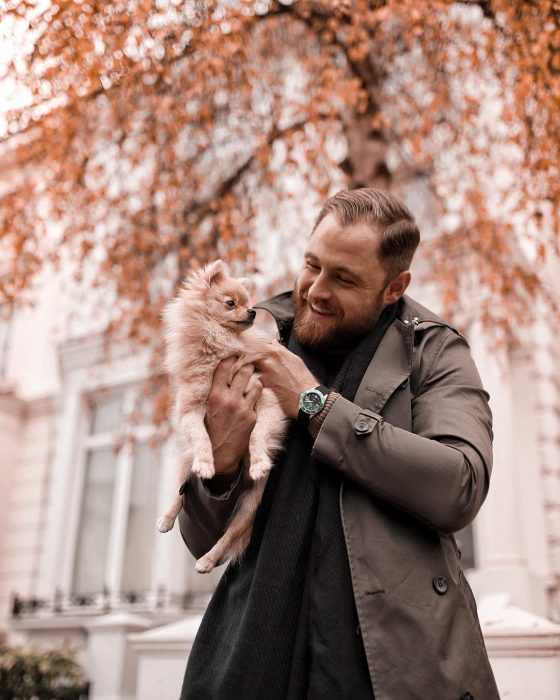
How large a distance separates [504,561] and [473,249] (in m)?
2.90

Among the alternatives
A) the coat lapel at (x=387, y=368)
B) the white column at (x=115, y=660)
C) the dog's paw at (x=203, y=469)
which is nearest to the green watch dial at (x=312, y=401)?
the coat lapel at (x=387, y=368)

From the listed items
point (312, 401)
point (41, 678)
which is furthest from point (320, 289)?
point (41, 678)

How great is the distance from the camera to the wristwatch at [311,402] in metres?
1.98

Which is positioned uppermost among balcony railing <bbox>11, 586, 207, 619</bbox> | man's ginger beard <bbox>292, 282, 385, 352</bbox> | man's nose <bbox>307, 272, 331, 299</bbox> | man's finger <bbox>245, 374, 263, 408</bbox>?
man's nose <bbox>307, 272, 331, 299</bbox>

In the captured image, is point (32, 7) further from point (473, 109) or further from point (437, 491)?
point (437, 491)

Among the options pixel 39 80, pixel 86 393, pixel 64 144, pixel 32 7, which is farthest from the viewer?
pixel 86 393

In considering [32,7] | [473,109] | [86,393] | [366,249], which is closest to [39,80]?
[32,7]

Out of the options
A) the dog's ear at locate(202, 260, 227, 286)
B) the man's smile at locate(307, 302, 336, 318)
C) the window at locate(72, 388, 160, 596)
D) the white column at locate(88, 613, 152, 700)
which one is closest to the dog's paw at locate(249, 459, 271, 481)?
the man's smile at locate(307, 302, 336, 318)

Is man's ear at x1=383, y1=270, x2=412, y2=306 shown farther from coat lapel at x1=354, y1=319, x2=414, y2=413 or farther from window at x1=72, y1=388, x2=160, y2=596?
window at x1=72, y1=388, x2=160, y2=596

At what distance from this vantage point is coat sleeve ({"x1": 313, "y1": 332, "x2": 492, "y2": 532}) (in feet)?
5.87

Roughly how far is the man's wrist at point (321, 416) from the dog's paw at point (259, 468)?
0.21 metres

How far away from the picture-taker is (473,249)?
21.5 ft

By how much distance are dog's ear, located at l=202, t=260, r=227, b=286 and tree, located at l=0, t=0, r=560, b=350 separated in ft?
6.69

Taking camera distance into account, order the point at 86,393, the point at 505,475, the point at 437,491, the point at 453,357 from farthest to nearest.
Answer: the point at 86,393 → the point at 505,475 → the point at 453,357 → the point at 437,491
